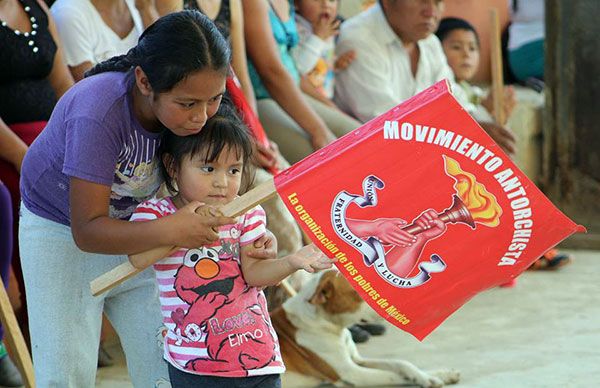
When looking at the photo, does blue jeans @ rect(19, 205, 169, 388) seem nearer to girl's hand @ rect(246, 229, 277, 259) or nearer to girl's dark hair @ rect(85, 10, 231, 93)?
girl's hand @ rect(246, 229, 277, 259)

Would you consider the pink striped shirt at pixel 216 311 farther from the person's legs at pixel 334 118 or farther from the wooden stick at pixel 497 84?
the wooden stick at pixel 497 84

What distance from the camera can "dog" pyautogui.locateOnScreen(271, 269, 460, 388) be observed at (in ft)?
14.1

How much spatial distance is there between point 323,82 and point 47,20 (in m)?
1.83

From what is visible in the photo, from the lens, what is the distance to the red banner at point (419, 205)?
2566mm

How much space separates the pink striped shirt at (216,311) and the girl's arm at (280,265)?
0.03 meters

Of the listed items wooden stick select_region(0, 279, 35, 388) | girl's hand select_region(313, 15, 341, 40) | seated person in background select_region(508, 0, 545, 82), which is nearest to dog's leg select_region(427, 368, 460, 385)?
wooden stick select_region(0, 279, 35, 388)

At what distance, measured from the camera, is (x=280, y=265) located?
2650 mm

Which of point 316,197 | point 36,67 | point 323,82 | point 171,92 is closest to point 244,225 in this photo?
point 316,197

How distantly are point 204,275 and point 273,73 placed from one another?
256 cm

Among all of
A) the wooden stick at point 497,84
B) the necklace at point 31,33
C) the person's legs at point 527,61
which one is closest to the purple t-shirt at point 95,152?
the necklace at point 31,33

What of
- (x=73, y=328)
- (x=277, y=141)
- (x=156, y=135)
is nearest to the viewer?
(x=156, y=135)

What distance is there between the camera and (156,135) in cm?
274

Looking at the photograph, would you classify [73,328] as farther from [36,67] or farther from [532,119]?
[532,119]

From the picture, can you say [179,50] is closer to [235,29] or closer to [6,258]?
[6,258]
